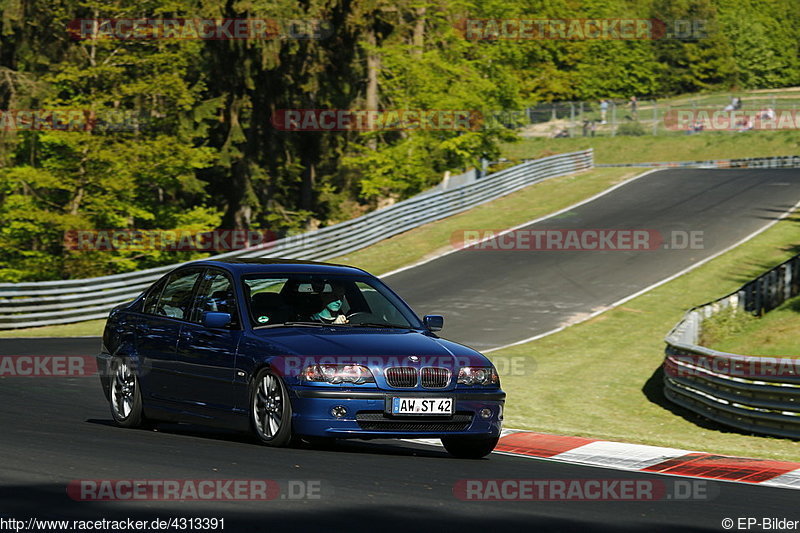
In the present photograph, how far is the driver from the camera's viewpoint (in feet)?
33.4

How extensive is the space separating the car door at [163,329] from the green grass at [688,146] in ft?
194

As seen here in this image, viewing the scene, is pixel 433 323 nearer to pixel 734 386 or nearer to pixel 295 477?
pixel 295 477

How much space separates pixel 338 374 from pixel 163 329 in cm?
234

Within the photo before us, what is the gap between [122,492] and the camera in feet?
22.0

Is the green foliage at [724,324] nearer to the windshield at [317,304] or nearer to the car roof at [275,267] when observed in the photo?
the windshield at [317,304]

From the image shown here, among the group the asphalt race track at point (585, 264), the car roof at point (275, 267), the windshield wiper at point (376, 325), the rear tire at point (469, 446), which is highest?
the car roof at point (275, 267)

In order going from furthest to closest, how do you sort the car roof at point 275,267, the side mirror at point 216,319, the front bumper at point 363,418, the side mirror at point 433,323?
the side mirror at point 433,323 → the car roof at point 275,267 → the side mirror at point 216,319 → the front bumper at point 363,418

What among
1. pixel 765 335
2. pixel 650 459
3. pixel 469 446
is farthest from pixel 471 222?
pixel 469 446

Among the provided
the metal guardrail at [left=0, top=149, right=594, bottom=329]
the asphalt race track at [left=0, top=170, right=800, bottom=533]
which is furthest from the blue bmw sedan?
the metal guardrail at [left=0, top=149, right=594, bottom=329]

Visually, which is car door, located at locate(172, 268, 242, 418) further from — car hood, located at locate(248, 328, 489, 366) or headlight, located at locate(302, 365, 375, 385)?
headlight, located at locate(302, 365, 375, 385)

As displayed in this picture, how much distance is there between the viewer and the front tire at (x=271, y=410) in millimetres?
9133

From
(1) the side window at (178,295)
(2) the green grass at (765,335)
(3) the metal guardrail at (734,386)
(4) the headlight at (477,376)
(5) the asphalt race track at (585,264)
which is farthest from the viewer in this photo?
(5) the asphalt race track at (585,264)

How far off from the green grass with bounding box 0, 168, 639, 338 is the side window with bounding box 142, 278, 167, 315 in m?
15.3

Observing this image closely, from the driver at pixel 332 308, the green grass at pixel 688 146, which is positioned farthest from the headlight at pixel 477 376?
the green grass at pixel 688 146
